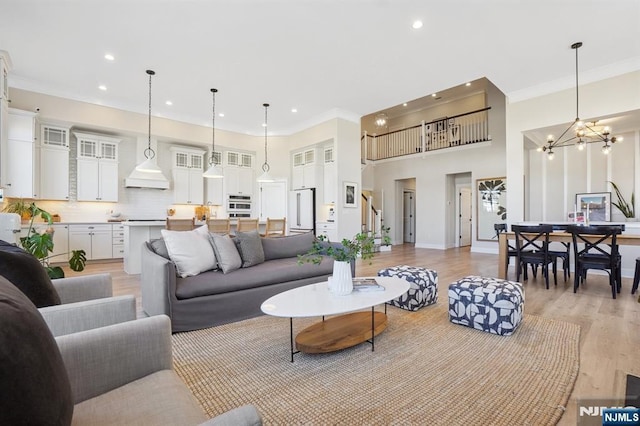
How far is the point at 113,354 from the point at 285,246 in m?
2.78

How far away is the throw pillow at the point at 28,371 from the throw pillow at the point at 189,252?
7.05 ft

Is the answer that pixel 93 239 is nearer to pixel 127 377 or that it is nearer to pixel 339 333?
pixel 339 333

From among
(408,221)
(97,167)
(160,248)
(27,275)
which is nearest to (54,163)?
(97,167)

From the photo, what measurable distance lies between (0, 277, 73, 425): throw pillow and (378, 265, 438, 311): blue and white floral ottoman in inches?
110

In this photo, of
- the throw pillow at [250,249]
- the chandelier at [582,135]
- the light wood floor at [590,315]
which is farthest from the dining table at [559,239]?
the throw pillow at [250,249]

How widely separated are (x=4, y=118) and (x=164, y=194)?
332 centimetres

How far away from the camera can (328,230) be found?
23.7ft

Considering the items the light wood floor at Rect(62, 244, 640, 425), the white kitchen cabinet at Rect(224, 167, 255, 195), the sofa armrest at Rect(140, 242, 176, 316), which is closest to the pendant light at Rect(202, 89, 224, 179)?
the white kitchen cabinet at Rect(224, 167, 255, 195)

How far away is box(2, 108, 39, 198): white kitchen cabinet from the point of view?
524 cm

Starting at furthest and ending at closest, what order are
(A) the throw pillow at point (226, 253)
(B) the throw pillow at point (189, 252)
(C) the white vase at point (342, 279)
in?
(A) the throw pillow at point (226, 253)
(B) the throw pillow at point (189, 252)
(C) the white vase at point (342, 279)

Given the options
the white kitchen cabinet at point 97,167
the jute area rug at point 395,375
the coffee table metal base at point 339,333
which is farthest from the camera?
the white kitchen cabinet at point 97,167

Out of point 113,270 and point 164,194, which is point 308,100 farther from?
point 113,270

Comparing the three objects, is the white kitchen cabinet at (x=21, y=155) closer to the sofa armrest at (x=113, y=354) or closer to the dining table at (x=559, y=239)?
the sofa armrest at (x=113, y=354)

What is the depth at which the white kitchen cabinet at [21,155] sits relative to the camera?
206 inches
